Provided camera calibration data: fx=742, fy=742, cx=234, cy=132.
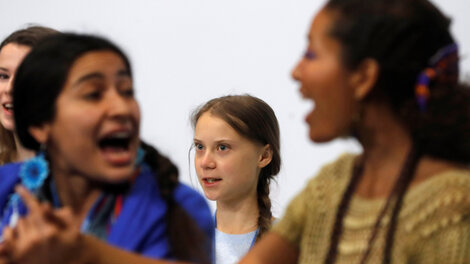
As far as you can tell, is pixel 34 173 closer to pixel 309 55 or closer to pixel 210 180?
pixel 309 55

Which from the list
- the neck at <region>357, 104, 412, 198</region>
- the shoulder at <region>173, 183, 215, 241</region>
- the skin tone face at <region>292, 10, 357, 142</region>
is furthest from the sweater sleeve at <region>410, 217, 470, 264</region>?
the shoulder at <region>173, 183, 215, 241</region>

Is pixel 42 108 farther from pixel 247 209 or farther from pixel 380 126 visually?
pixel 247 209

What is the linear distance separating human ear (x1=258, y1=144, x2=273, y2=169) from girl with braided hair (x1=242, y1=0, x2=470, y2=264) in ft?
3.25

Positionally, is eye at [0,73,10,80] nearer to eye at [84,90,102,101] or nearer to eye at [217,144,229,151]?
eye at [217,144,229,151]

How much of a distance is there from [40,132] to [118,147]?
141 millimetres

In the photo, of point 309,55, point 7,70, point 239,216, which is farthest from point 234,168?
point 309,55

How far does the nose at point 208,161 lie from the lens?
7.06ft

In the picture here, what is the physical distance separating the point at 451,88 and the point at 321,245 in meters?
0.35

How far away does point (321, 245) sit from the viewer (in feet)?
4.22

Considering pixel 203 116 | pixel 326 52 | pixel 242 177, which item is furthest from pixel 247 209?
pixel 326 52

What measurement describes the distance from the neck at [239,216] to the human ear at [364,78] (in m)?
1.04

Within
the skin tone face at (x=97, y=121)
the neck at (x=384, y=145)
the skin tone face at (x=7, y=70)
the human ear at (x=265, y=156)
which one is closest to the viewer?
the skin tone face at (x=97, y=121)

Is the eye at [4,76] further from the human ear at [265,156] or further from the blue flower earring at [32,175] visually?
the blue flower earring at [32,175]

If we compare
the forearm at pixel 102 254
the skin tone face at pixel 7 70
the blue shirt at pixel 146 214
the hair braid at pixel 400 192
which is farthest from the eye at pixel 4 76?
the hair braid at pixel 400 192
